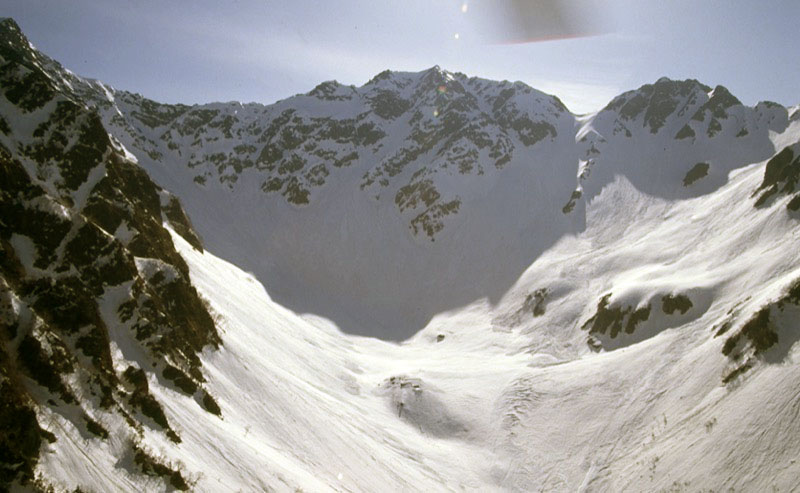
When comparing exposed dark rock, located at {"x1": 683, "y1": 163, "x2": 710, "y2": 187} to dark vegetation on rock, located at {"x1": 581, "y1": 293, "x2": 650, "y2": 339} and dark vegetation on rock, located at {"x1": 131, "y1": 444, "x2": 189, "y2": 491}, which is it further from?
dark vegetation on rock, located at {"x1": 131, "y1": 444, "x2": 189, "y2": 491}

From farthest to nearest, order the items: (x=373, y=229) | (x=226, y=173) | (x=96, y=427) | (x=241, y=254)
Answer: (x=226, y=173) → (x=373, y=229) → (x=241, y=254) → (x=96, y=427)

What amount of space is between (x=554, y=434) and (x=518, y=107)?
109463 millimetres

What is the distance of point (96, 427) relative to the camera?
12641mm

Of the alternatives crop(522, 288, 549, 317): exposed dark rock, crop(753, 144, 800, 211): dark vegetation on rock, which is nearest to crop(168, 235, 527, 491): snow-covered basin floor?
crop(522, 288, 549, 317): exposed dark rock

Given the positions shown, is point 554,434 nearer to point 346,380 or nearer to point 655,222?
point 346,380

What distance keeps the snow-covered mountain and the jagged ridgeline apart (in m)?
0.09

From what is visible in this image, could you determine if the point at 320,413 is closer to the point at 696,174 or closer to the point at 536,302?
the point at 536,302

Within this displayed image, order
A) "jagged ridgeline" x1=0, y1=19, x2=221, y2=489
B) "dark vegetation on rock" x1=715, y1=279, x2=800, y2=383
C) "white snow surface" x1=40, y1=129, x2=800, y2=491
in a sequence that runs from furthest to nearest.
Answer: "dark vegetation on rock" x1=715, y1=279, x2=800, y2=383, "white snow surface" x1=40, y1=129, x2=800, y2=491, "jagged ridgeline" x1=0, y1=19, x2=221, y2=489

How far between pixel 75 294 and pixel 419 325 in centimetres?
5519

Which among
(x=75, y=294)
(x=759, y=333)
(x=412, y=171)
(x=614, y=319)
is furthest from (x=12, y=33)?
(x=759, y=333)

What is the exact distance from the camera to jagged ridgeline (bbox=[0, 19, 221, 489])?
1241cm

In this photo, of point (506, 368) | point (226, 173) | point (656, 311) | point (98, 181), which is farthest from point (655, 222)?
point (226, 173)

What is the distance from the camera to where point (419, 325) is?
2672 inches

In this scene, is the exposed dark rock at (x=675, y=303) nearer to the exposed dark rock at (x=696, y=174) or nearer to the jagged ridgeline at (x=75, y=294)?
the jagged ridgeline at (x=75, y=294)
